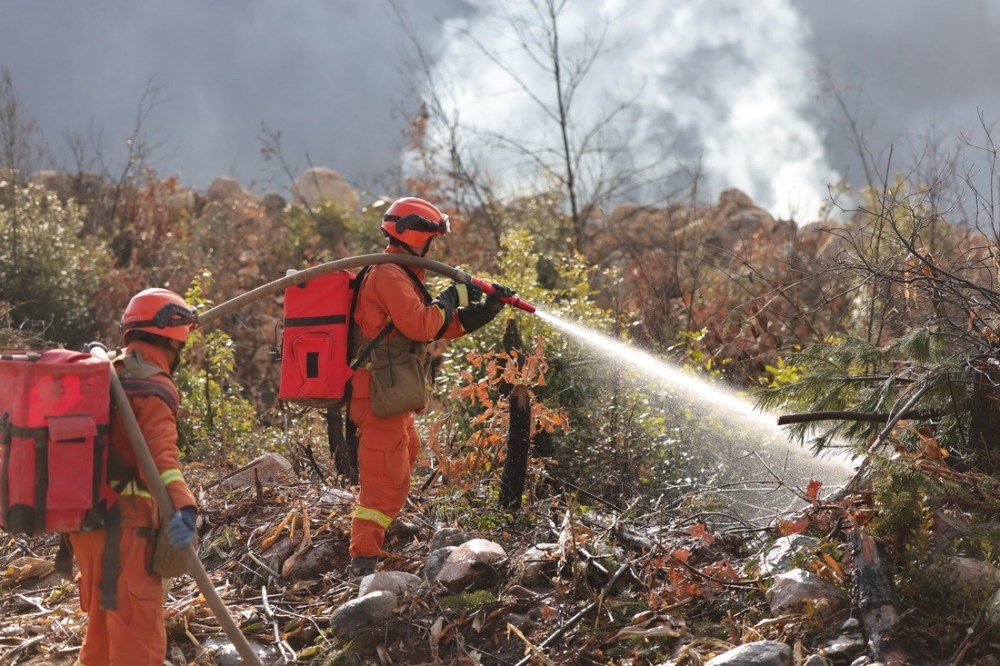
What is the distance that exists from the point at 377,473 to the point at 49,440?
192 cm

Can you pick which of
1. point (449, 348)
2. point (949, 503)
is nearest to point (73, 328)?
point (449, 348)

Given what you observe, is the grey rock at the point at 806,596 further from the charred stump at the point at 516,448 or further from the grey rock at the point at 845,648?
the charred stump at the point at 516,448

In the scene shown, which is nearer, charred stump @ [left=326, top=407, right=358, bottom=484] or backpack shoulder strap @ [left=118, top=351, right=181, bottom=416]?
backpack shoulder strap @ [left=118, top=351, right=181, bottom=416]

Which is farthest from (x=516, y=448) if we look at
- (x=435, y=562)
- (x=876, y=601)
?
(x=876, y=601)

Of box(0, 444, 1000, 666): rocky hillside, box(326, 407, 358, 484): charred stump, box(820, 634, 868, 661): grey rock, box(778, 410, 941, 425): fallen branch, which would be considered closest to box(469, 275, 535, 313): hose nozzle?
box(0, 444, 1000, 666): rocky hillside

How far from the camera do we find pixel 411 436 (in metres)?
5.84

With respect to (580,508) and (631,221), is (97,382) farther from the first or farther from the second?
(631,221)

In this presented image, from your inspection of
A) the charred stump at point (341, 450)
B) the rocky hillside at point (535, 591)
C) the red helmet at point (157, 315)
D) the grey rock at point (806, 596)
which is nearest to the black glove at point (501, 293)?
the rocky hillside at point (535, 591)

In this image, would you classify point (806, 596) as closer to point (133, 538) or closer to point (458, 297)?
point (458, 297)

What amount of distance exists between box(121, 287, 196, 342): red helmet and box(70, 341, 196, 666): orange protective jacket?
0.17 m

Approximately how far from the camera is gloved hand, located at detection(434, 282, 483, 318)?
5547 mm

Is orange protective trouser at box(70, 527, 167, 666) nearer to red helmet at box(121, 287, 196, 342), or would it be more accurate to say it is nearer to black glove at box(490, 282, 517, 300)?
red helmet at box(121, 287, 196, 342)

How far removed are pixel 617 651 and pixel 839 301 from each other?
752 centimetres

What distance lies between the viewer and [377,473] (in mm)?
5457
